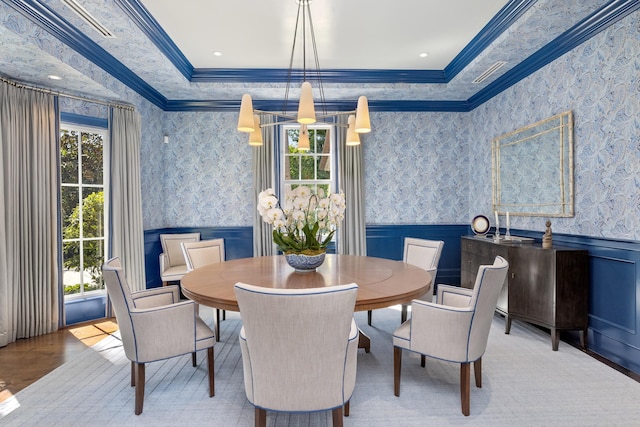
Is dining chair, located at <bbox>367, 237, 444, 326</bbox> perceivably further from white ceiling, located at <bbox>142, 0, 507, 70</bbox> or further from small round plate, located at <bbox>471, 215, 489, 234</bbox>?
white ceiling, located at <bbox>142, 0, 507, 70</bbox>

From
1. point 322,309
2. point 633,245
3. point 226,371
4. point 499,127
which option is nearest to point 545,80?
point 499,127

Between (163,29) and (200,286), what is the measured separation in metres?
2.57

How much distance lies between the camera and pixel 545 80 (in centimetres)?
335

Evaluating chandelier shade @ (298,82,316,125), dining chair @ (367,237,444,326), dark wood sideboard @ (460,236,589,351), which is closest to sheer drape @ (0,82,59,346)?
chandelier shade @ (298,82,316,125)

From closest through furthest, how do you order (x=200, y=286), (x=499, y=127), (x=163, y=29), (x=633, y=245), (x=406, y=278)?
(x=200, y=286), (x=406, y=278), (x=633, y=245), (x=163, y=29), (x=499, y=127)

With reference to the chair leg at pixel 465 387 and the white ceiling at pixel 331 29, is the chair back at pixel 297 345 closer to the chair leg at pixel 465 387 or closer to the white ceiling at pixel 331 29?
the chair leg at pixel 465 387

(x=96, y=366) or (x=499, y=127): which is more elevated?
(x=499, y=127)

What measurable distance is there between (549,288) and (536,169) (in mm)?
1318

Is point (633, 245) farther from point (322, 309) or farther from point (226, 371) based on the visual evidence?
point (226, 371)

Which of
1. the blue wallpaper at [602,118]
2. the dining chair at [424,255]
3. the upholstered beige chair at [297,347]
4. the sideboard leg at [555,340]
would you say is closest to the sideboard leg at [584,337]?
the sideboard leg at [555,340]

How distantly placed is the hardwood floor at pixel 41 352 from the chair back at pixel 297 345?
1.95 meters

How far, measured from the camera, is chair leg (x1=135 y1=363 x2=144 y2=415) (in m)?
1.93

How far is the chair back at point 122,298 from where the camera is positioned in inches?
72.1

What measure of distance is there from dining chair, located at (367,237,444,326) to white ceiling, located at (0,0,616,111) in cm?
195
